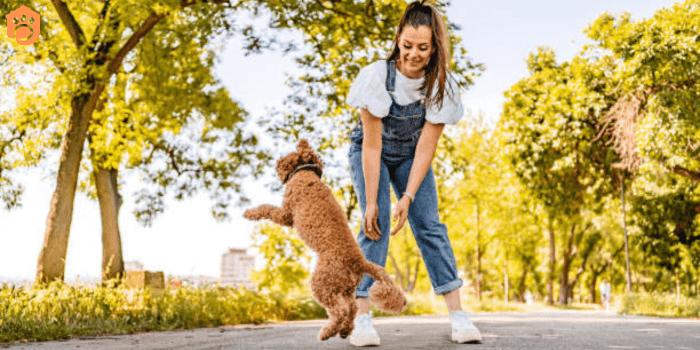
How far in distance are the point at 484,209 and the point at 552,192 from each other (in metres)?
12.4

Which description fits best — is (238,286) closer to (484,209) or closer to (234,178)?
(234,178)

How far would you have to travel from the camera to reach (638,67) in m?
15.9

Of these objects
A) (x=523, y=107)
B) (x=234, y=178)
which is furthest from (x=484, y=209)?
(x=234, y=178)

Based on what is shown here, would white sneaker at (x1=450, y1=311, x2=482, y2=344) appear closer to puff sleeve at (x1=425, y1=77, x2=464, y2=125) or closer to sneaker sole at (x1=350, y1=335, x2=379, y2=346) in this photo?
sneaker sole at (x1=350, y1=335, x2=379, y2=346)

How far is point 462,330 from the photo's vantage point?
3.67m

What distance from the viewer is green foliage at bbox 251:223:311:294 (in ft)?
72.1

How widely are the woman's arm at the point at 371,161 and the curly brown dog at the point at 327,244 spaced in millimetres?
519

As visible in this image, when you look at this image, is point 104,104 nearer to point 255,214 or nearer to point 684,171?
point 255,214

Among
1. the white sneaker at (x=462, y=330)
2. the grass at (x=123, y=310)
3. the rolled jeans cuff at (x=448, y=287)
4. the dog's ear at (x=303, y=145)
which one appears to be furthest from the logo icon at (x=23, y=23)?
the white sneaker at (x=462, y=330)

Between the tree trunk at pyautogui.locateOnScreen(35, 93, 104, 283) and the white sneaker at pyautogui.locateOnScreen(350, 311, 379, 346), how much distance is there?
28.0ft

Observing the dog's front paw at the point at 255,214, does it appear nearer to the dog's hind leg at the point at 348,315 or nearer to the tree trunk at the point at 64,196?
the dog's hind leg at the point at 348,315

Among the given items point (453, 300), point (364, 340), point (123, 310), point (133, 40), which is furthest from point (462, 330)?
point (133, 40)

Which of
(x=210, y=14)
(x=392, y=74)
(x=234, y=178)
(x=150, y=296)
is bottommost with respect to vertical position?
(x=150, y=296)

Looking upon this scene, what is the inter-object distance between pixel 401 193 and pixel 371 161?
0.45 m
